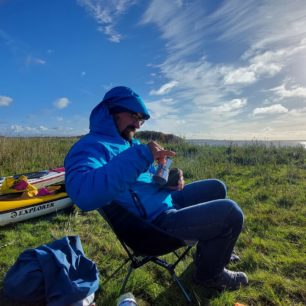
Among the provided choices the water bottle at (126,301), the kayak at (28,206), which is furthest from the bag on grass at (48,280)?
the kayak at (28,206)

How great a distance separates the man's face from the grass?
1531mm

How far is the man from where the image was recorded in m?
2.29

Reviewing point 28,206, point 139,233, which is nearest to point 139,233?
point 139,233

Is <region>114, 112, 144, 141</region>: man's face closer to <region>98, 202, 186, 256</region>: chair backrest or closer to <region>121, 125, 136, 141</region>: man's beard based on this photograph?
<region>121, 125, 136, 141</region>: man's beard

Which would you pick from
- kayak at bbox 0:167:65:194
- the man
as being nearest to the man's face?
the man

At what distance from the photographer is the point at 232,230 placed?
278 centimetres

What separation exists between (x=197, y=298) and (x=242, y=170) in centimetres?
760

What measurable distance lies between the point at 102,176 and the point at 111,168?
0.09 metres

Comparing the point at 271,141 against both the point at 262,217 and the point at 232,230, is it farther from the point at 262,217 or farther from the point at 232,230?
the point at 232,230

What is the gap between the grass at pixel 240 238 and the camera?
127 inches

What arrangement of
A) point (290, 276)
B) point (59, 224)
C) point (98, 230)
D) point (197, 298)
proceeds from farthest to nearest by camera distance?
point (59, 224), point (98, 230), point (290, 276), point (197, 298)

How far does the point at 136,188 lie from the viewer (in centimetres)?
285

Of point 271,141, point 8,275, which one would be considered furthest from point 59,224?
point 271,141

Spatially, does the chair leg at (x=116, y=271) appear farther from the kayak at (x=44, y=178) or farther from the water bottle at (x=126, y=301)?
the kayak at (x=44, y=178)
